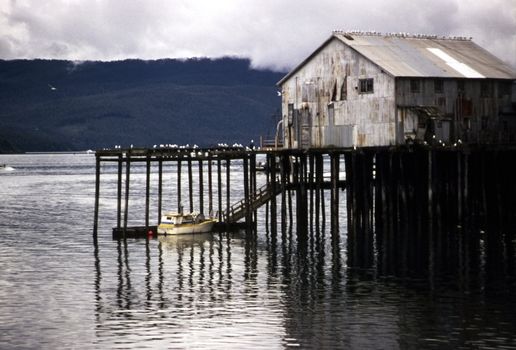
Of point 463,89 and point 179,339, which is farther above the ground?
point 463,89

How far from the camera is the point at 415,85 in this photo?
79375 millimetres

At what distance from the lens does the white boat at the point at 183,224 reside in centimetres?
7962

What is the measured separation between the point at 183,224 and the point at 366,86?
1602cm

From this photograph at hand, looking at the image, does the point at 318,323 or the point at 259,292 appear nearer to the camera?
the point at 318,323

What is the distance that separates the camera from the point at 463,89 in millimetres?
82000

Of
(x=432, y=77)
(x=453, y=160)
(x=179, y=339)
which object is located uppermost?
(x=432, y=77)

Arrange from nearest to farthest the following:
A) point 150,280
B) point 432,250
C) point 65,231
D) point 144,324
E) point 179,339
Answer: point 179,339 → point 144,324 → point 150,280 → point 432,250 → point 65,231

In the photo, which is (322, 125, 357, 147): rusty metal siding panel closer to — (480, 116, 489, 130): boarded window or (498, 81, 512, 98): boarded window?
(480, 116, 489, 130): boarded window

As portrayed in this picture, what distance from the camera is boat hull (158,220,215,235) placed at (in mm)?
79562

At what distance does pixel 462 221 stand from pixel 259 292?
28755 millimetres

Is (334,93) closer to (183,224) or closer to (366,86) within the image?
(366,86)

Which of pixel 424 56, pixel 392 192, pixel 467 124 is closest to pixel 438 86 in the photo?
pixel 467 124

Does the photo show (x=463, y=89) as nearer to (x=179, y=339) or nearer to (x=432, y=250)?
(x=432, y=250)

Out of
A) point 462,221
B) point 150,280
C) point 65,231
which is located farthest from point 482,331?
point 65,231
